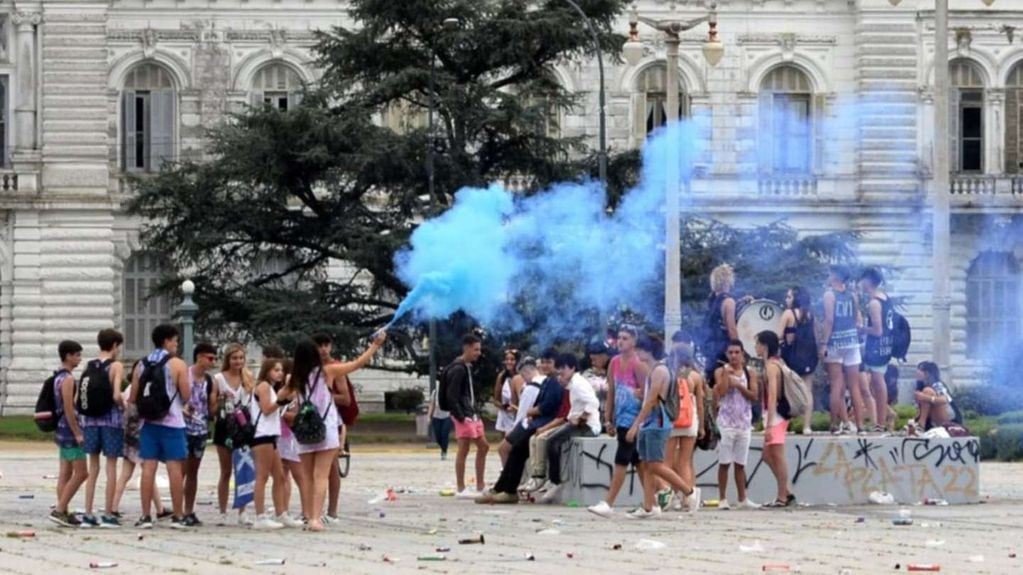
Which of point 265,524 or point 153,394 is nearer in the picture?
point 153,394

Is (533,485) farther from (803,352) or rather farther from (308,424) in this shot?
(308,424)

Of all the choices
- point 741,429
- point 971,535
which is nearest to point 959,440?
point 741,429

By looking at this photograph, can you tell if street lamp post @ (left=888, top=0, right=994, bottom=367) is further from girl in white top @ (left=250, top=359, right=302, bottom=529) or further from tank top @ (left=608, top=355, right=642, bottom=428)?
girl in white top @ (left=250, top=359, right=302, bottom=529)

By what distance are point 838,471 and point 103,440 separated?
811 cm

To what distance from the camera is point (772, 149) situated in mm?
64750

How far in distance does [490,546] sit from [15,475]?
14999 mm

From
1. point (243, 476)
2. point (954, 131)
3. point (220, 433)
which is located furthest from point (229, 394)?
point (954, 131)

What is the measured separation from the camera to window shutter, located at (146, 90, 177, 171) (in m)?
64.2

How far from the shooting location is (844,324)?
30.6 metres

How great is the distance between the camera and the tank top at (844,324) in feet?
100.0

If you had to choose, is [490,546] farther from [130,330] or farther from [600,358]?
[130,330]

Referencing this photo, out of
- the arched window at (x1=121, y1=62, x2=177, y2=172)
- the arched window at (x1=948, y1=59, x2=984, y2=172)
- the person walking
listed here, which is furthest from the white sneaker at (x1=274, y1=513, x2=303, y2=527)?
the arched window at (x1=948, y1=59, x2=984, y2=172)

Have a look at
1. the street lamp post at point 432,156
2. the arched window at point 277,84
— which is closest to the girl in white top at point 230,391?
the street lamp post at point 432,156

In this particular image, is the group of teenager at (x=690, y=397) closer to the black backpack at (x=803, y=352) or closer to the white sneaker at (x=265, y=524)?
the black backpack at (x=803, y=352)
